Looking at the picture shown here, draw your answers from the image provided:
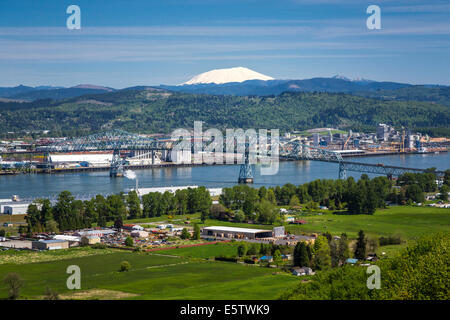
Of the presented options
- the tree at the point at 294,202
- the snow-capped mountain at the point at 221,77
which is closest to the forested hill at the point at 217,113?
the tree at the point at 294,202

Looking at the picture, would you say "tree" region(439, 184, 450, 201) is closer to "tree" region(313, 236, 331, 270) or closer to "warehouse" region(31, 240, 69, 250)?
"tree" region(313, 236, 331, 270)

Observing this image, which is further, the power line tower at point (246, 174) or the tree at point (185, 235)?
the power line tower at point (246, 174)

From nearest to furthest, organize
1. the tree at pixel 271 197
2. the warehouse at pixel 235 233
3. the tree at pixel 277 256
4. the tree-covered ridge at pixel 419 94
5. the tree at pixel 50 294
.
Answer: the tree at pixel 50 294 → the tree at pixel 277 256 → the warehouse at pixel 235 233 → the tree at pixel 271 197 → the tree-covered ridge at pixel 419 94

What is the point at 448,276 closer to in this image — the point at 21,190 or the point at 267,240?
the point at 267,240

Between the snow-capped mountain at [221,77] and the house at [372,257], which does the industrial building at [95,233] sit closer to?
the house at [372,257]

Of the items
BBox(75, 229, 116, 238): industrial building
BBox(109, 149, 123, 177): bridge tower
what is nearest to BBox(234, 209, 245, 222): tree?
BBox(75, 229, 116, 238): industrial building
